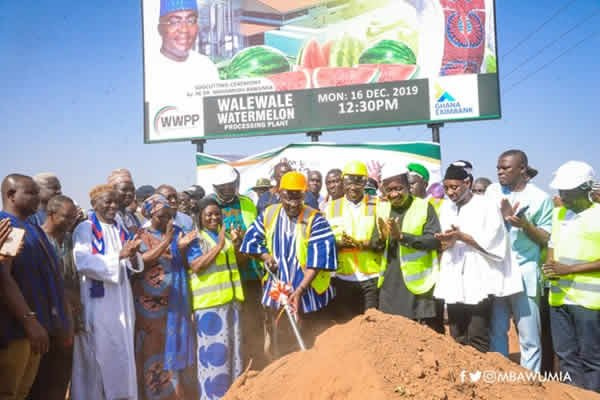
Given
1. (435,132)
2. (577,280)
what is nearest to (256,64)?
(435,132)

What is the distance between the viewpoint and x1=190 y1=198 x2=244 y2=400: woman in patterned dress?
437cm

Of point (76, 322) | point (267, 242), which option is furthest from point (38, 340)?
point (267, 242)

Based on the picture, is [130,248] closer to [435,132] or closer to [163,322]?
[163,322]

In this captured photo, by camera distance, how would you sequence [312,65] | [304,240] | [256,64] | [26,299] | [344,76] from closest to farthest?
[26,299]
[304,240]
[344,76]
[312,65]
[256,64]

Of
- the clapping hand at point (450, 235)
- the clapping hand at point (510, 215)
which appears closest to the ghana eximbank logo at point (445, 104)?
the clapping hand at point (510, 215)

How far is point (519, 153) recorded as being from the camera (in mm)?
4629

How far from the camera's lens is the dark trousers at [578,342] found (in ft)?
12.6

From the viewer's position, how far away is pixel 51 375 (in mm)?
3615

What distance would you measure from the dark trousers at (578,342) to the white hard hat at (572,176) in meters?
0.90

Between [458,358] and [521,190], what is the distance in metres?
2.20

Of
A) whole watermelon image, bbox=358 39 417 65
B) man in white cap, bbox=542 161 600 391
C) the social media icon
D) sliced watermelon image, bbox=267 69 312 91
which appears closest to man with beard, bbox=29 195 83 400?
the social media icon

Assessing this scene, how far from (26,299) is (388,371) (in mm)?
2201

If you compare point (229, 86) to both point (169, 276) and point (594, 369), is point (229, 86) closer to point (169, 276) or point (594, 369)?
point (169, 276)

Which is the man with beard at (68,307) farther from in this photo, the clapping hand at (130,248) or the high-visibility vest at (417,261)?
the high-visibility vest at (417,261)
